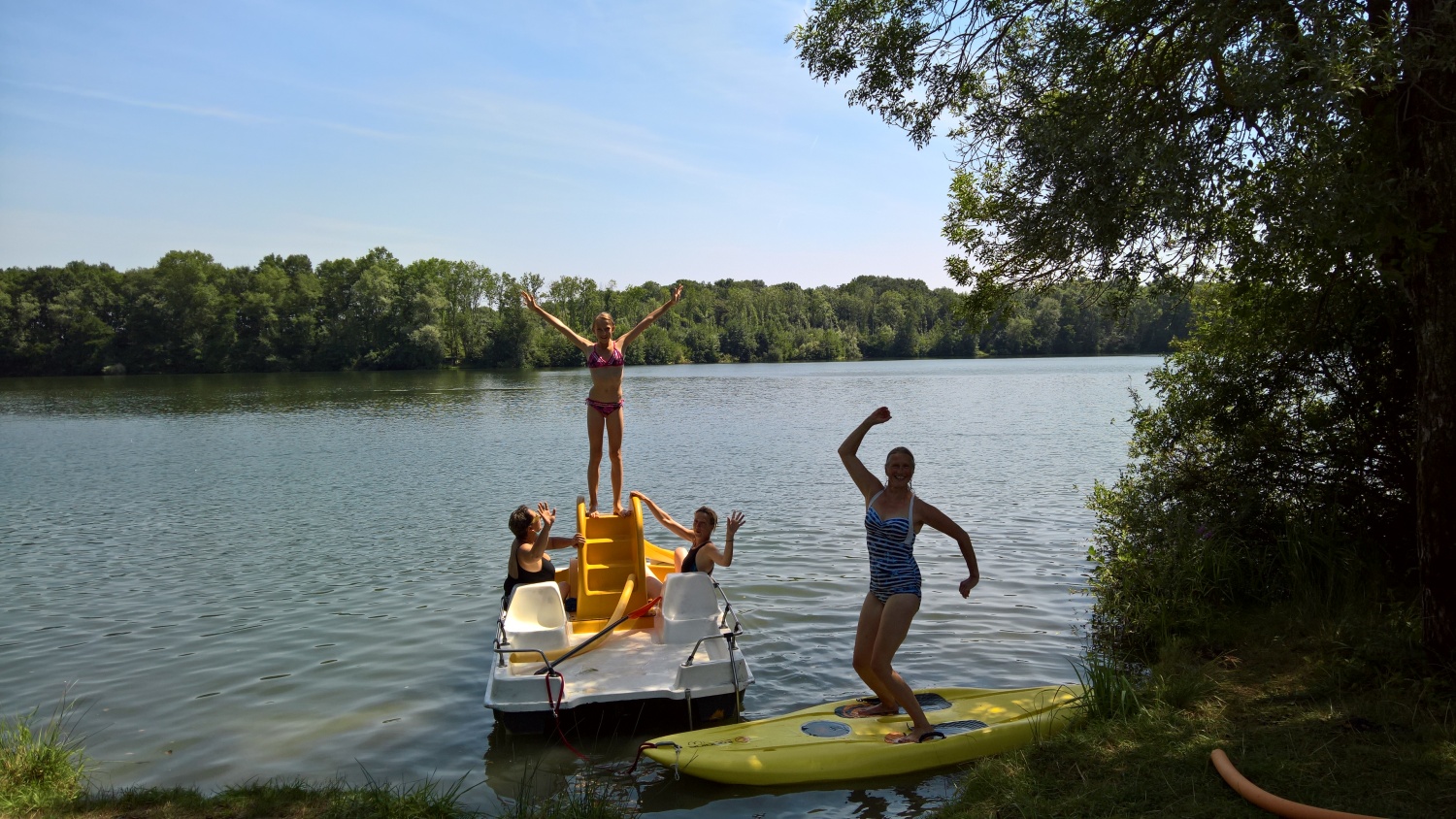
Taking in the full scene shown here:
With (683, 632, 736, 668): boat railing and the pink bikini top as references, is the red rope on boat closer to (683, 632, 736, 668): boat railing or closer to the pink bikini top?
(683, 632, 736, 668): boat railing

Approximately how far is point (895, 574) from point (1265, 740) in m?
2.34

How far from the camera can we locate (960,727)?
22.7 ft

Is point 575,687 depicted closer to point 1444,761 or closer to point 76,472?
point 1444,761

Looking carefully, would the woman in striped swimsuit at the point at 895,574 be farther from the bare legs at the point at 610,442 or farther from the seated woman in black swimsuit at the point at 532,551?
the bare legs at the point at 610,442

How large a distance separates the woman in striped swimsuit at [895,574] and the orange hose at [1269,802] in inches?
70.7

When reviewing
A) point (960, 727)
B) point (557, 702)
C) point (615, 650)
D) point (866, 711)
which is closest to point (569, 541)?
point (615, 650)

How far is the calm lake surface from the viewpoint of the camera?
771 centimetres

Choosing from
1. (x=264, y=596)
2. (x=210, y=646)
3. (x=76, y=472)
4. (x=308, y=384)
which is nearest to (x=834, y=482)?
(x=264, y=596)

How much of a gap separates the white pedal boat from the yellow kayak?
574 millimetres

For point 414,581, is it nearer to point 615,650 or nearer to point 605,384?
point 605,384

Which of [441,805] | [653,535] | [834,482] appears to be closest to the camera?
[441,805]

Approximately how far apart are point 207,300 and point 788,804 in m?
102

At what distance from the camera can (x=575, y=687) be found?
745cm

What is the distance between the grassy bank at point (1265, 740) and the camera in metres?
4.89
